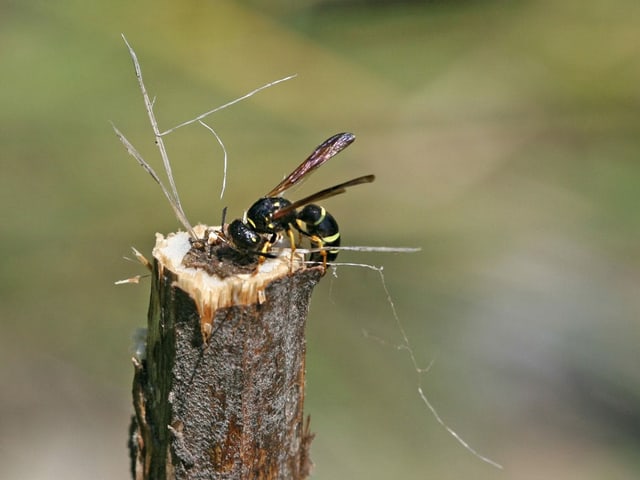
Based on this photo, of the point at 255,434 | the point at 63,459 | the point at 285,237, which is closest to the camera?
the point at 255,434

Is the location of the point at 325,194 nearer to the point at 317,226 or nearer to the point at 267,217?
the point at 267,217

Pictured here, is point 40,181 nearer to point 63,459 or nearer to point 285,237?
point 63,459

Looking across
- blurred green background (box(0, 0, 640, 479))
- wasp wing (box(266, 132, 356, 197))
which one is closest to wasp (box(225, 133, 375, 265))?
wasp wing (box(266, 132, 356, 197))

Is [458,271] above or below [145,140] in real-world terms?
below

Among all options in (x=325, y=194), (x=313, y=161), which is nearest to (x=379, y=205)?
(x=313, y=161)

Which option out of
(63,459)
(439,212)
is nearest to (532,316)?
(439,212)

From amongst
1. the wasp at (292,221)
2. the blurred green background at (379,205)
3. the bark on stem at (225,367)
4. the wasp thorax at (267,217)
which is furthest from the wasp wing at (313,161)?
the blurred green background at (379,205)
